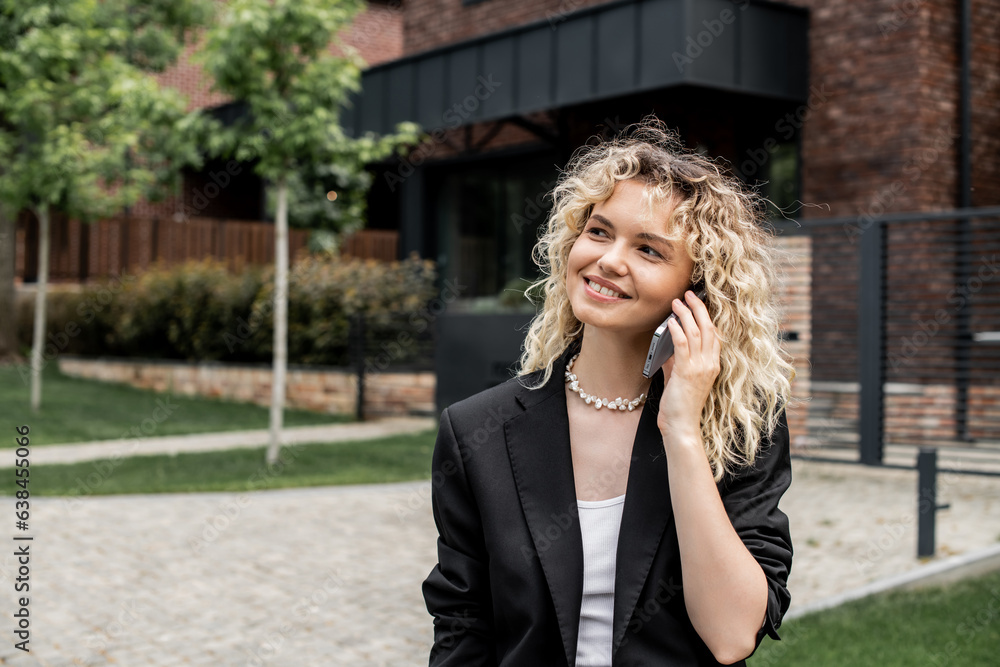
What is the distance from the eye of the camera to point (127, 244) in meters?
23.4

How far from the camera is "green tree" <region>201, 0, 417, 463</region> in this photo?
962 cm

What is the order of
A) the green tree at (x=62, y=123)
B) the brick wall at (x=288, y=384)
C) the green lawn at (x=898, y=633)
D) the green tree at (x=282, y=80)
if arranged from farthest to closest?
the brick wall at (x=288, y=384), the green tree at (x=62, y=123), the green tree at (x=282, y=80), the green lawn at (x=898, y=633)

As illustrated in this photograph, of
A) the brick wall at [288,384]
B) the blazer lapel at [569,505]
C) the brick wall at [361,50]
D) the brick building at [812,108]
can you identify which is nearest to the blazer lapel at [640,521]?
the blazer lapel at [569,505]

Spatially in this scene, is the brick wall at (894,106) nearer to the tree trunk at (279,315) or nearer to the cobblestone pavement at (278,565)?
the cobblestone pavement at (278,565)

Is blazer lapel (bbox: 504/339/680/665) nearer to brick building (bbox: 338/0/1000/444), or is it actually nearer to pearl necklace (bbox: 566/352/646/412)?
pearl necklace (bbox: 566/352/646/412)

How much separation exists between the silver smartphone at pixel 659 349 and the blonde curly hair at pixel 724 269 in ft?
0.50

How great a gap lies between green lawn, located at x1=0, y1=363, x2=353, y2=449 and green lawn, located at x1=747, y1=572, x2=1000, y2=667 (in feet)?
31.8

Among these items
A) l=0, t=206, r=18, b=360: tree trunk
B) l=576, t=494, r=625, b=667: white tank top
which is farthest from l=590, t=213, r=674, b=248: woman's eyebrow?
l=0, t=206, r=18, b=360: tree trunk

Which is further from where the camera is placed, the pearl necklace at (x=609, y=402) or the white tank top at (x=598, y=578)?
the pearl necklace at (x=609, y=402)

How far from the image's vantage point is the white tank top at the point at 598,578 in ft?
6.96

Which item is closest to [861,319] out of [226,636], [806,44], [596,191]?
[806,44]

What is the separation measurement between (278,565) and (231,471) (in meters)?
3.70

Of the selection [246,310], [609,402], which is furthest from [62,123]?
[609,402]

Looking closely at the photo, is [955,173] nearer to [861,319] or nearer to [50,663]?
[861,319]
